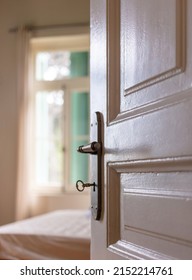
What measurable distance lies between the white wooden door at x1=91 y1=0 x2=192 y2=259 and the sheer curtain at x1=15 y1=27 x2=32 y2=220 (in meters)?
3.64

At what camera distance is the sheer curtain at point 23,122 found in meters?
4.53

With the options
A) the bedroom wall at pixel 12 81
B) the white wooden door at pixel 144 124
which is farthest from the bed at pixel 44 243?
the bedroom wall at pixel 12 81

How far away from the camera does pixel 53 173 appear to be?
4.79 metres

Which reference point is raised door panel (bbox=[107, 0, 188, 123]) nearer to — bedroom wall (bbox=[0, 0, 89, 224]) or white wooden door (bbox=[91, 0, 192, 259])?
white wooden door (bbox=[91, 0, 192, 259])

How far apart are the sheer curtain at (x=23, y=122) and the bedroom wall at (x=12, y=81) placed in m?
0.12

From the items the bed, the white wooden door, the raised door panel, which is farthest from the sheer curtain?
the raised door panel

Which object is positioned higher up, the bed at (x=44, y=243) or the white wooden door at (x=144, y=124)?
the white wooden door at (x=144, y=124)

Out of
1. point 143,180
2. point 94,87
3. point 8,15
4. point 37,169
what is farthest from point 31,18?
point 143,180

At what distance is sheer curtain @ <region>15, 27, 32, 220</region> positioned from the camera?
4531 mm

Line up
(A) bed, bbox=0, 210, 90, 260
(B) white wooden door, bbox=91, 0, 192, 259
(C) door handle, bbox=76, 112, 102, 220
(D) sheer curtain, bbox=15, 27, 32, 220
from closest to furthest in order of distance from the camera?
(B) white wooden door, bbox=91, 0, 192, 259 → (C) door handle, bbox=76, 112, 102, 220 → (A) bed, bbox=0, 210, 90, 260 → (D) sheer curtain, bbox=15, 27, 32, 220

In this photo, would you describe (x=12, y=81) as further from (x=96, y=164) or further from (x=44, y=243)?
(x=96, y=164)

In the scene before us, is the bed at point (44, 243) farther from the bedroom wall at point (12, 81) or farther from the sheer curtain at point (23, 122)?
the bedroom wall at point (12, 81)

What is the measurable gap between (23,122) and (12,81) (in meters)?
0.53

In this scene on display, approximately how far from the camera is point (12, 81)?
469 cm
